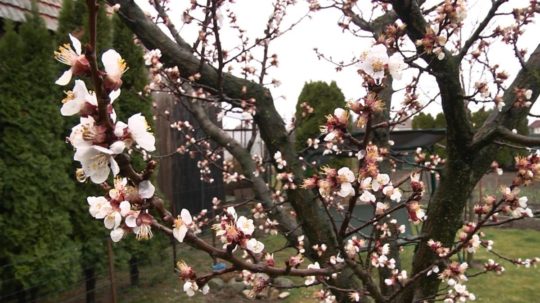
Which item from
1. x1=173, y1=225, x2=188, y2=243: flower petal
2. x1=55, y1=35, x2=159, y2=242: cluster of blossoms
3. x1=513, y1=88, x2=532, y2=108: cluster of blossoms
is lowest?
x1=173, y1=225, x2=188, y2=243: flower petal

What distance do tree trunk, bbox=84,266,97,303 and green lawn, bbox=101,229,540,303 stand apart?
1.44ft

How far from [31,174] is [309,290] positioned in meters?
3.60

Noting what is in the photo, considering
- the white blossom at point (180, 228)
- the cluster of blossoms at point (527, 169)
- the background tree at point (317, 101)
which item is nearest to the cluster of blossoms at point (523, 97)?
the cluster of blossoms at point (527, 169)

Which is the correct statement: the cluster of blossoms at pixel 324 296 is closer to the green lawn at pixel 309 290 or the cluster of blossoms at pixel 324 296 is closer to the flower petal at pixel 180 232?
the flower petal at pixel 180 232

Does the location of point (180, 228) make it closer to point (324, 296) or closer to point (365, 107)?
point (365, 107)

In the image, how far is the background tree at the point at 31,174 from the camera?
13.9 feet

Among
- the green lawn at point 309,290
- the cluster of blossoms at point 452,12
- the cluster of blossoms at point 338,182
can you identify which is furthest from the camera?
the green lawn at point 309,290

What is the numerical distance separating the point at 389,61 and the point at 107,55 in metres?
0.61

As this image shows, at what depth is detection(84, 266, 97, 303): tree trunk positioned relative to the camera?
4977 mm

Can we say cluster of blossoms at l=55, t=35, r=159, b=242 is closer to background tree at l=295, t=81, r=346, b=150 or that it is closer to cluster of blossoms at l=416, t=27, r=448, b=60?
cluster of blossoms at l=416, t=27, r=448, b=60

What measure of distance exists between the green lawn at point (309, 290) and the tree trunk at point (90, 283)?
1.44 ft

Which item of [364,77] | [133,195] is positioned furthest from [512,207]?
[133,195]

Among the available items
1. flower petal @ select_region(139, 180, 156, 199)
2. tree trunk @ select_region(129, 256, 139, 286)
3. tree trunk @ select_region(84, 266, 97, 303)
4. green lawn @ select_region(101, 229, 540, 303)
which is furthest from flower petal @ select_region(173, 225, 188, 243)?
tree trunk @ select_region(129, 256, 139, 286)

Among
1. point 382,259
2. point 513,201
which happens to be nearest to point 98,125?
point 513,201
